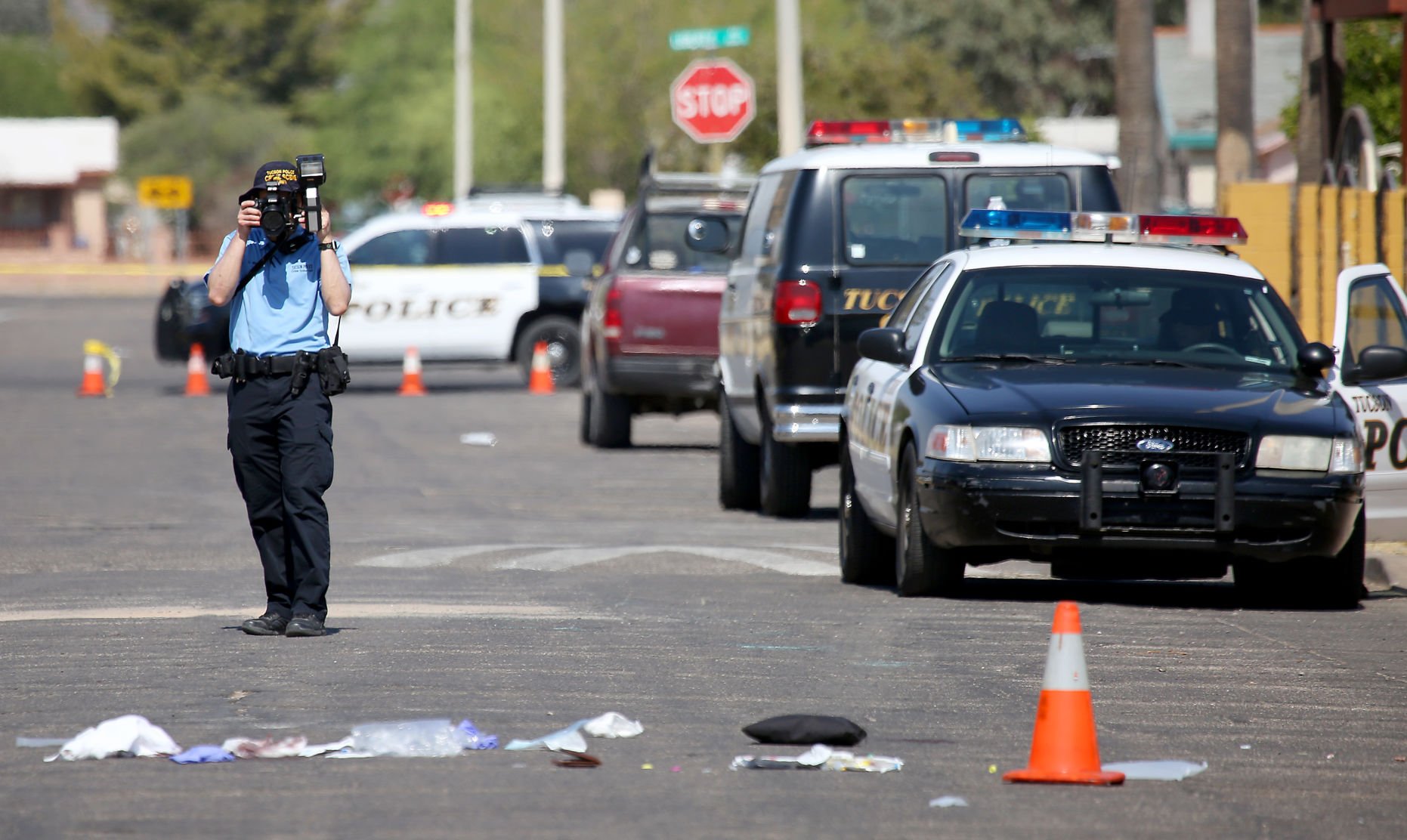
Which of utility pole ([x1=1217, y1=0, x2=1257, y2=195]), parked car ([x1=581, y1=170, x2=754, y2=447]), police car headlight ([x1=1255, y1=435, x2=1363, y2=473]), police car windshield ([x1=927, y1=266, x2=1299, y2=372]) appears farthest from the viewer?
utility pole ([x1=1217, y1=0, x2=1257, y2=195])

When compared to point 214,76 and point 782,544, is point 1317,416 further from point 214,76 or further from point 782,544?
point 214,76

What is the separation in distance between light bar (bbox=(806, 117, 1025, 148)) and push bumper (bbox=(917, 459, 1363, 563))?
16.2 feet

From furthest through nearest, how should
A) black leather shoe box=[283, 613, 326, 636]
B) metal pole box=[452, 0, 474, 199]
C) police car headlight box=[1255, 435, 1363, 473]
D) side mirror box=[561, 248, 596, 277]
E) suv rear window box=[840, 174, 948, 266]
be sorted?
metal pole box=[452, 0, 474, 199]
side mirror box=[561, 248, 596, 277]
suv rear window box=[840, 174, 948, 266]
police car headlight box=[1255, 435, 1363, 473]
black leather shoe box=[283, 613, 326, 636]

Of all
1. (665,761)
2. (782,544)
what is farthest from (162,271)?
(665,761)

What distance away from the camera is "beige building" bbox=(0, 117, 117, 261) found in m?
86.6

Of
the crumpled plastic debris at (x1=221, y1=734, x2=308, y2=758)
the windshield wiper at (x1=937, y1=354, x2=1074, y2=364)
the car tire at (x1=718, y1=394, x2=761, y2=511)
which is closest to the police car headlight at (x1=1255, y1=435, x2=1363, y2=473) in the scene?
the windshield wiper at (x1=937, y1=354, x2=1074, y2=364)

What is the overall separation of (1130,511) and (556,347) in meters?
18.8

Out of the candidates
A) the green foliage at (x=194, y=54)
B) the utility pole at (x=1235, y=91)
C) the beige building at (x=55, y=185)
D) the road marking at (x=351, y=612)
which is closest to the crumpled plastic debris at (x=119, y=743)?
the road marking at (x=351, y=612)

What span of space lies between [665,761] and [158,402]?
20217 mm

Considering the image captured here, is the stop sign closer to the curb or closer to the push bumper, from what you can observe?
the curb

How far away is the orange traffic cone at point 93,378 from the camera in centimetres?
2691

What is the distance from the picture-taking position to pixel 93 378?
27000 mm

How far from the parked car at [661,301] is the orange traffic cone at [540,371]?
7.21 meters

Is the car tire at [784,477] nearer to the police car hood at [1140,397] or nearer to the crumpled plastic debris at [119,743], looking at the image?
the police car hood at [1140,397]
